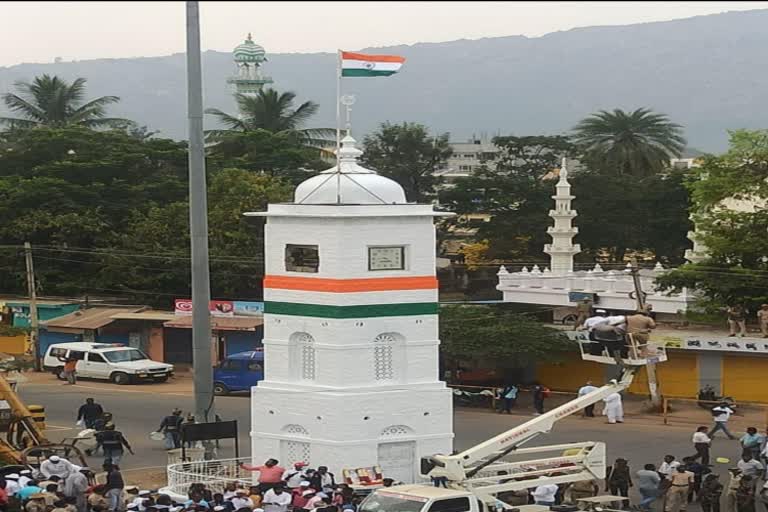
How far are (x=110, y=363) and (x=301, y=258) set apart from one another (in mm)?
19611

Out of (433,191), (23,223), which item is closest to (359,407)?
(23,223)

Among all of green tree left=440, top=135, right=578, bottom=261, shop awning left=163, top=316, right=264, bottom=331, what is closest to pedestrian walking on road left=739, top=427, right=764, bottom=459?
shop awning left=163, top=316, right=264, bottom=331

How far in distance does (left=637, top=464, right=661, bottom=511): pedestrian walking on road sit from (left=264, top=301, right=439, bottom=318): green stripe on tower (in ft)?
14.3

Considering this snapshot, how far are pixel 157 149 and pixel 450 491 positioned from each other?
44.9 m

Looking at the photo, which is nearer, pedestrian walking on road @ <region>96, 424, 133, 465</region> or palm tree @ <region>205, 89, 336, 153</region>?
pedestrian walking on road @ <region>96, 424, 133, 465</region>

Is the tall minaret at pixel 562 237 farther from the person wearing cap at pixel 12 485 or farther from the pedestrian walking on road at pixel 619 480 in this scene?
the person wearing cap at pixel 12 485

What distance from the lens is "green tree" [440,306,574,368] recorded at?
37344 millimetres

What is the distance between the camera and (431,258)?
924 inches

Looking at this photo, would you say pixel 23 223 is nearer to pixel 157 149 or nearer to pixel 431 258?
pixel 157 149

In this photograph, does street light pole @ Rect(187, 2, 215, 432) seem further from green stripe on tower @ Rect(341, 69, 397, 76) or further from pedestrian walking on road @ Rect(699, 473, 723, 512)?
pedestrian walking on road @ Rect(699, 473, 723, 512)

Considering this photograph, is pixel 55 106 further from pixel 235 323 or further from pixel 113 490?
pixel 113 490

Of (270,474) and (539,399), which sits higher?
(270,474)

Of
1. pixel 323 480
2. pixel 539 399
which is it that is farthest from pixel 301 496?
pixel 539 399

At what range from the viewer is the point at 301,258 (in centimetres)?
2336
